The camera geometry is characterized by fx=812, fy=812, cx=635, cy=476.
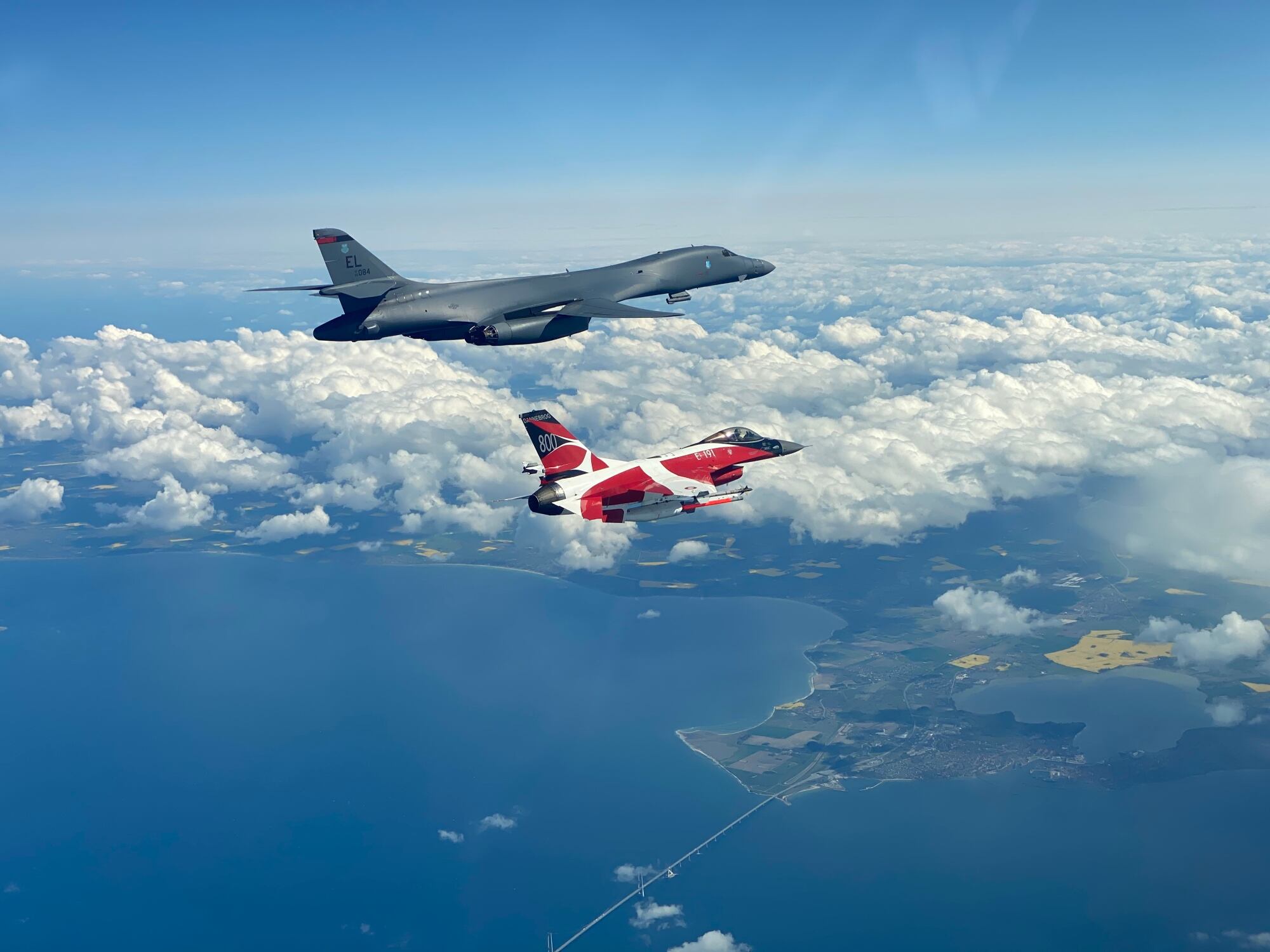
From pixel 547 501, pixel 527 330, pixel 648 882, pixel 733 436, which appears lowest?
pixel 648 882

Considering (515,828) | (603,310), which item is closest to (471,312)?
(603,310)

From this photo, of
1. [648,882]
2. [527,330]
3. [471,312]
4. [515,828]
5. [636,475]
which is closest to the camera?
[636,475]

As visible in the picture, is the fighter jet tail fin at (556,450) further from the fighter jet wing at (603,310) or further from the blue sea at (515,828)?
the blue sea at (515,828)

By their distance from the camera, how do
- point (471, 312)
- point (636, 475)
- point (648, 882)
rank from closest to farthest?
point (636, 475) → point (471, 312) → point (648, 882)

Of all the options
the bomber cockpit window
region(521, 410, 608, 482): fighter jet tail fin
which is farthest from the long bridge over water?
region(521, 410, 608, 482): fighter jet tail fin

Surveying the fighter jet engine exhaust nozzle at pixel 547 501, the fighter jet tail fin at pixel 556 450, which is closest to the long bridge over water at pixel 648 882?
the fighter jet tail fin at pixel 556 450

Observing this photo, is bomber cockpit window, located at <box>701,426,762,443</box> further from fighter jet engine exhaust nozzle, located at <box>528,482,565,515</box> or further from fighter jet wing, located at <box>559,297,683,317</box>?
fighter jet engine exhaust nozzle, located at <box>528,482,565,515</box>

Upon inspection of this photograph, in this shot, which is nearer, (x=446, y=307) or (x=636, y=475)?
(x=636, y=475)

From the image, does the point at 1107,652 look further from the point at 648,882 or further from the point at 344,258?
the point at 344,258
